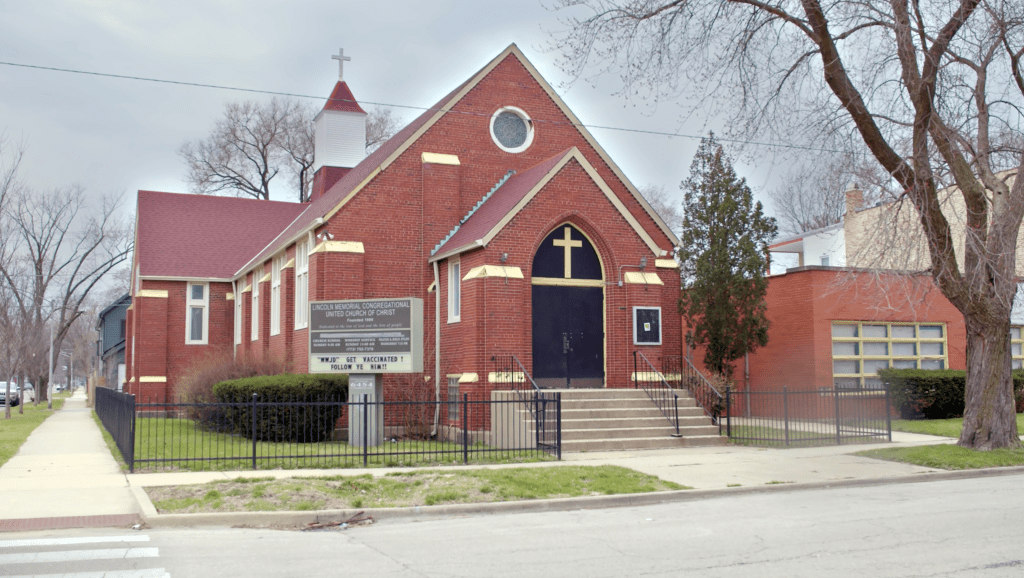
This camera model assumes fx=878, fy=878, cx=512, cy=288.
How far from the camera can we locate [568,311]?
2080cm

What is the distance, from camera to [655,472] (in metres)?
14.0

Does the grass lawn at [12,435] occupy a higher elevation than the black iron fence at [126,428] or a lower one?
lower

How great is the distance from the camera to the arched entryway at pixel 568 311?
67.3ft

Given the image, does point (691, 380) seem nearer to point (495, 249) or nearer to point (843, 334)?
point (495, 249)

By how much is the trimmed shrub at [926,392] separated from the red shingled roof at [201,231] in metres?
23.4

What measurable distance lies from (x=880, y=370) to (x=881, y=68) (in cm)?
1062

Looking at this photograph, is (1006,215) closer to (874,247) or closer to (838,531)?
(874,247)

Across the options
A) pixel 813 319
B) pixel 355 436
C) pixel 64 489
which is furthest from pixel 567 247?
pixel 64 489

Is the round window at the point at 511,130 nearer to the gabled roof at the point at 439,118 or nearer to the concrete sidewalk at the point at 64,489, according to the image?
the gabled roof at the point at 439,118

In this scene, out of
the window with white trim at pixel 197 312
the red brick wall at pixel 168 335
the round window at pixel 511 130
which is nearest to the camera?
the round window at pixel 511 130

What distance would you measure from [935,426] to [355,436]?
14133 mm

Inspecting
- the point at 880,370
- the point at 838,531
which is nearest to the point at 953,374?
the point at 880,370

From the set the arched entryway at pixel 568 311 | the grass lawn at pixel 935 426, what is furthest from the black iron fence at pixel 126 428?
the grass lawn at pixel 935 426

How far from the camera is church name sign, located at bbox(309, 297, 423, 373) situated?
681 inches
